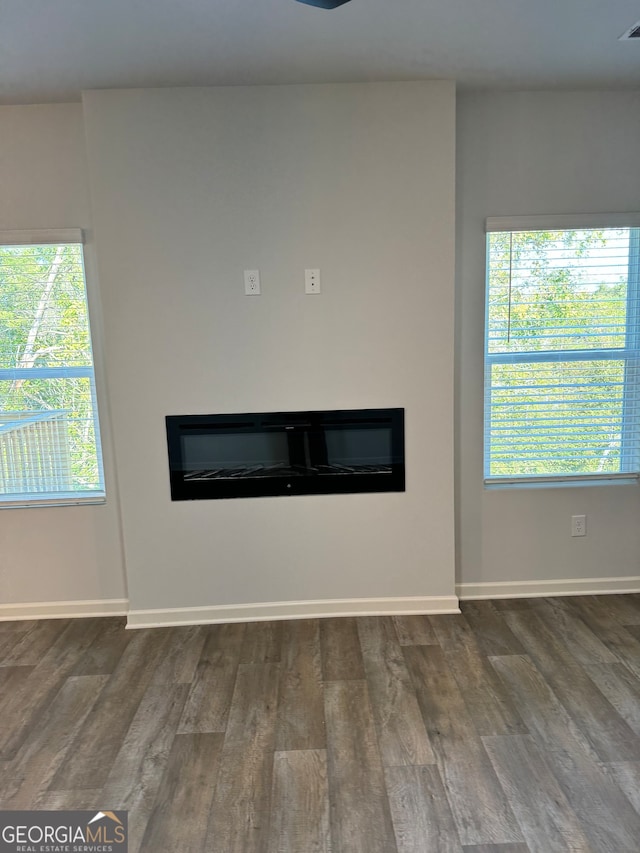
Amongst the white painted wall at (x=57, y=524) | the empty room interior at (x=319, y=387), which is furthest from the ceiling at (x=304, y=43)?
the white painted wall at (x=57, y=524)

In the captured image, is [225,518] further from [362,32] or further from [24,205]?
[362,32]

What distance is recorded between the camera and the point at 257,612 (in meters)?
3.16

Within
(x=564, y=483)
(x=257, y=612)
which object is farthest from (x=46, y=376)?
(x=564, y=483)

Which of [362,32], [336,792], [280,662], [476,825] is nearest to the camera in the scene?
[476,825]

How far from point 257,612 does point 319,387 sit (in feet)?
3.82

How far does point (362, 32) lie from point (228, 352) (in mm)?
1413

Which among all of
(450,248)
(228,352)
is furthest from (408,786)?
(450,248)

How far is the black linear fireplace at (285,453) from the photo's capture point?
10.0 ft

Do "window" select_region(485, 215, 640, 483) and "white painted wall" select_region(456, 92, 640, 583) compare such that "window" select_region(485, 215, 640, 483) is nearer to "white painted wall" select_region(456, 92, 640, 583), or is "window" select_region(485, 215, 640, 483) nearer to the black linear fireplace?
"white painted wall" select_region(456, 92, 640, 583)

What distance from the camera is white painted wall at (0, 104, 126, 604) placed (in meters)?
3.03

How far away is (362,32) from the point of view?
88.9 inches

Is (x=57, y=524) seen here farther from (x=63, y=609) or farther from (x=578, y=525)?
(x=578, y=525)

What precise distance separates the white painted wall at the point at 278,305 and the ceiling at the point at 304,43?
0.59 ft

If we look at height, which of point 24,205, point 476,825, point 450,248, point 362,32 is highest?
point 362,32
